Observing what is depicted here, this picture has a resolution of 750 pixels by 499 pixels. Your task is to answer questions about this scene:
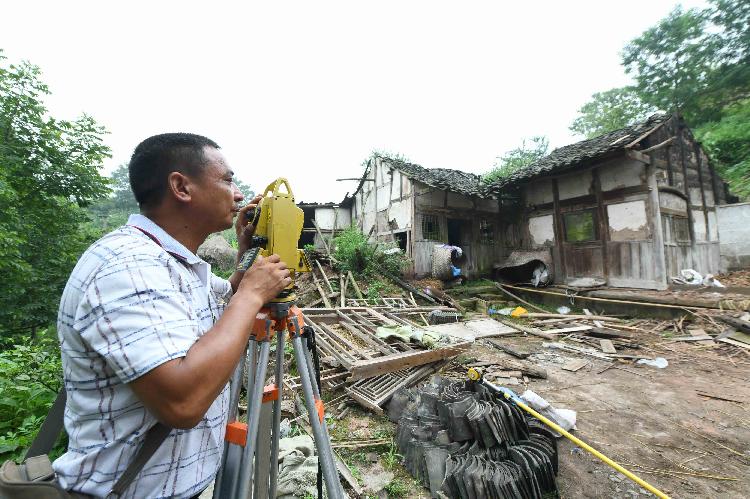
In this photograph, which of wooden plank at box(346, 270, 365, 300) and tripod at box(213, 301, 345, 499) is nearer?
tripod at box(213, 301, 345, 499)

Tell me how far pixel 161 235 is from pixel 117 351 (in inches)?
18.1

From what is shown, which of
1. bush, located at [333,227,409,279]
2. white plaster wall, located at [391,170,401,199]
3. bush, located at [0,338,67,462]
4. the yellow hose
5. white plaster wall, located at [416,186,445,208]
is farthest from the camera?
white plaster wall, located at [391,170,401,199]

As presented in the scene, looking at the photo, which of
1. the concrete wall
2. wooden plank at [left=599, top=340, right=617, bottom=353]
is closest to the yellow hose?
wooden plank at [left=599, top=340, right=617, bottom=353]

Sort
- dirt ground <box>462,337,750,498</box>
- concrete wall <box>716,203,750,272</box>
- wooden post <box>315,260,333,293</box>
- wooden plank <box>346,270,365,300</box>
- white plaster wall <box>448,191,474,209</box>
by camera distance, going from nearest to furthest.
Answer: dirt ground <box>462,337,750,498</box> → wooden plank <box>346,270,365,300</box> → wooden post <box>315,260,333,293</box> → concrete wall <box>716,203,750,272</box> → white plaster wall <box>448,191,474,209</box>

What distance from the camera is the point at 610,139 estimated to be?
10.4m

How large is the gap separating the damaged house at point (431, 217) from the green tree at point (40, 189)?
9.43 metres

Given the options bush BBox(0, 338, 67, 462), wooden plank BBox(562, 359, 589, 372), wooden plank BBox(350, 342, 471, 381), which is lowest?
wooden plank BBox(562, 359, 589, 372)

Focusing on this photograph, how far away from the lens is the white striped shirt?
2.63ft

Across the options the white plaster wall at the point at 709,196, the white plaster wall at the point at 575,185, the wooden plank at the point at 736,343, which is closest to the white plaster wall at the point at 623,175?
the white plaster wall at the point at 575,185

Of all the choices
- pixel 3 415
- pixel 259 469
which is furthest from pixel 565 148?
pixel 3 415

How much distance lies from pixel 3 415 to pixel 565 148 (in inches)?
601

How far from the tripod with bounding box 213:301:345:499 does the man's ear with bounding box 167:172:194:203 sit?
60cm

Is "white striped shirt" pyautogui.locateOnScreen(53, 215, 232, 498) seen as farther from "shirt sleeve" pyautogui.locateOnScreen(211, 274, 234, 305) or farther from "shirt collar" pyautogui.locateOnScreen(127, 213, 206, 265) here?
"shirt sleeve" pyautogui.locateOnScreen(211, 274, 234, 305)

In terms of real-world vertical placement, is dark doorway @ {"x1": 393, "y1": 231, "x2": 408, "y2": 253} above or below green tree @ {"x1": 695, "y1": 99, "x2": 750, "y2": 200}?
below
